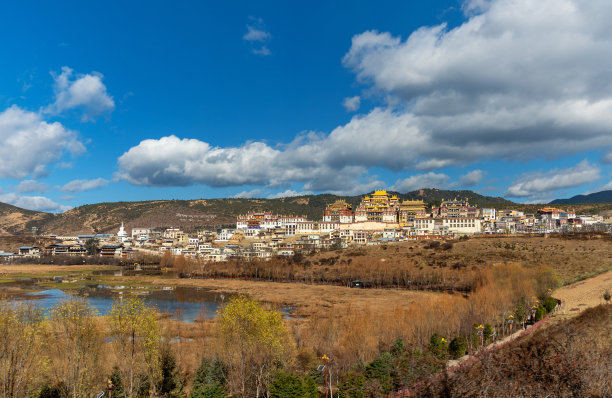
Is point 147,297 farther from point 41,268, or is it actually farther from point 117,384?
point 41,268

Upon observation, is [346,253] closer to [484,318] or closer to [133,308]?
[484,318]

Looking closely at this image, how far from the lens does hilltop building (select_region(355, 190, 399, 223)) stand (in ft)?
549

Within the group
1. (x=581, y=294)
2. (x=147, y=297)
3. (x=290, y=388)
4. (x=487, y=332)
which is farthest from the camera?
(x=147, y=297)

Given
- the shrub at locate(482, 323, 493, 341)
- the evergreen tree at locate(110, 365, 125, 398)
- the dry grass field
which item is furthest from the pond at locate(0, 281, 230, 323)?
the dry grass field

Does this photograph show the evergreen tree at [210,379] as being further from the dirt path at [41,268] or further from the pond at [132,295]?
the dirt path at [41,268]

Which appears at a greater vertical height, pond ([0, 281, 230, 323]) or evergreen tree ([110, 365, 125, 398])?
evergreen tree ([110, 365, 125, 398])

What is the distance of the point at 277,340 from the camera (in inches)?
1062

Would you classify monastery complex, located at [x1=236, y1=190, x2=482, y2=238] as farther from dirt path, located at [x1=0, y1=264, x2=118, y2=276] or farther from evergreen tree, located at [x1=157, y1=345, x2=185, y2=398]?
evergreen tree, located at [x1=157, y1=345, x2=185, y2=398]

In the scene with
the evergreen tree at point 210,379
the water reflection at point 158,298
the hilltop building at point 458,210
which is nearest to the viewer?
the evergreen tree at point 210,379

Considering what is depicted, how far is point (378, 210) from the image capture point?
558 feet

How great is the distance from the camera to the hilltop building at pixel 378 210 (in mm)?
167375

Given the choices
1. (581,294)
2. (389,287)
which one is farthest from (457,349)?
(389,287)

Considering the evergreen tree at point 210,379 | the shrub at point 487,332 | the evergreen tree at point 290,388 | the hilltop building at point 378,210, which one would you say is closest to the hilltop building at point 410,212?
the hilltop building at point 378,210

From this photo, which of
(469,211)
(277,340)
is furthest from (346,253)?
(277,340)
